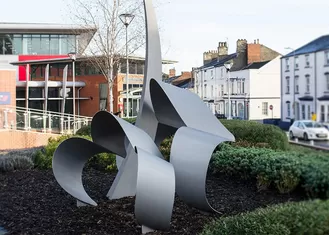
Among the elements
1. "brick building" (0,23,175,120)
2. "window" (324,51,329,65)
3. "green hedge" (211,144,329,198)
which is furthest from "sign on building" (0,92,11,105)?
"window" (324,51,329,65)

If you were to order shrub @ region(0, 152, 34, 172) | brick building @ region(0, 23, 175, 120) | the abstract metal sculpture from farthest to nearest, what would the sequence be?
1. brick building @ region(0, 23, 175, 120)
2. shrub @ region(0, 152, 34, 172)
3. the abstract metal sculpture

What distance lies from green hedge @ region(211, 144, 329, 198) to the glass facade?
3716 centimetres

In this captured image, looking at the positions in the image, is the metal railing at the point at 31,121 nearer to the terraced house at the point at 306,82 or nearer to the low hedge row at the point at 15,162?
the low hedge row at the point at 15,162

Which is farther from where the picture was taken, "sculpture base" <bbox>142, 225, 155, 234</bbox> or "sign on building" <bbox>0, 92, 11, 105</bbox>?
"sign on building" <bbox>0, 92, 11, 105</bbox>

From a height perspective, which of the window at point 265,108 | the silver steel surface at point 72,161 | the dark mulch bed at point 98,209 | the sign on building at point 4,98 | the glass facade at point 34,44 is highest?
the glass facade at point 34,44

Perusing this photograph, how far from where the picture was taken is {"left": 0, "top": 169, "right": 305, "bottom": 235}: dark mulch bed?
5613 millimetres

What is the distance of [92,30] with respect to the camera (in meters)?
24.2

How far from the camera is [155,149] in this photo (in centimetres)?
587

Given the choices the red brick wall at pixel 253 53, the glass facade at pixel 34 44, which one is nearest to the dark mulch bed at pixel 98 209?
the red brick wall at pixel 253 53

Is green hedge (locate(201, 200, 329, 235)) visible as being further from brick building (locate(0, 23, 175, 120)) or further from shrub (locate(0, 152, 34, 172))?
brick building (locate(0, 23, 175, 120))

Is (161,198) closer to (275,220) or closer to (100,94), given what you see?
(275,220)

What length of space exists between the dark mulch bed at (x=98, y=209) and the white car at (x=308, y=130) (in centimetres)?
257

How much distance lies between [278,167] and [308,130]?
3194 mm

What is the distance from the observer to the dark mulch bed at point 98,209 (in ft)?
18.4
